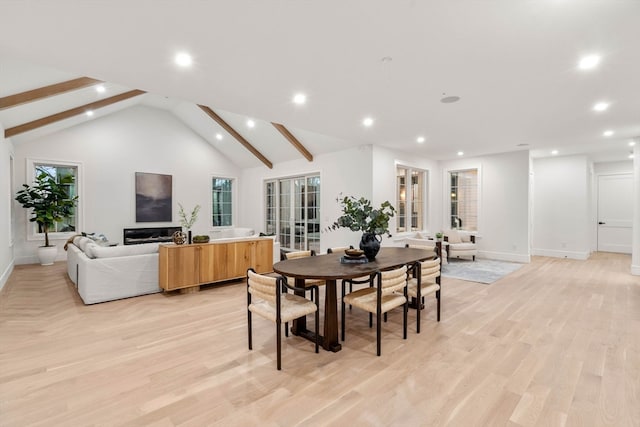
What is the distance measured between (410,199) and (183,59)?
20.0ft

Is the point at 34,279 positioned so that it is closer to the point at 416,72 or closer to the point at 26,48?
the point at 26,48

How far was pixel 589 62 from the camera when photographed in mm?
2785

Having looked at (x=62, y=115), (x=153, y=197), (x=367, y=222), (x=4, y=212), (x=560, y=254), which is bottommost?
(x=560, y=254)

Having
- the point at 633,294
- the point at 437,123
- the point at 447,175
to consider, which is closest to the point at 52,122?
the point at 437,123

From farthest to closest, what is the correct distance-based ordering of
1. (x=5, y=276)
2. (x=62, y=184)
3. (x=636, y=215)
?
(x=62, y=184) < (x=636, y=215) < (x=5, y=276)

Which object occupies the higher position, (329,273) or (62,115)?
(62,115)

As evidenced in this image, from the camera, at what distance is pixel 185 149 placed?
8898 millimetres

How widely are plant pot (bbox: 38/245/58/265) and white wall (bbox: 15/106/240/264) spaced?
0.47m

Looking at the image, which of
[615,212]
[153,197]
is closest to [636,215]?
[615,212]

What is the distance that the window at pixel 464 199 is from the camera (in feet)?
25.8

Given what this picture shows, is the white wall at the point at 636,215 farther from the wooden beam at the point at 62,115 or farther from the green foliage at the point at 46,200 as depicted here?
the green foliage at the point at 46,200

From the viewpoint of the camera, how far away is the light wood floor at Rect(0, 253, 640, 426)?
1.88 m

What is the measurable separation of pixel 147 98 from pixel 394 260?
756 centimetres

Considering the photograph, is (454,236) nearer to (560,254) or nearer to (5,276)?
(560,254)
